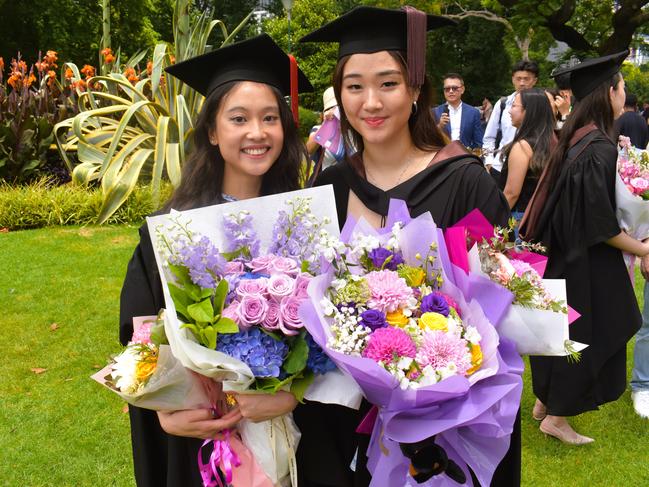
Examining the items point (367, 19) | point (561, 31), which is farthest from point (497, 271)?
point (561, 31)

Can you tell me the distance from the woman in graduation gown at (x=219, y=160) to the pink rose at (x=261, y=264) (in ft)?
1.73

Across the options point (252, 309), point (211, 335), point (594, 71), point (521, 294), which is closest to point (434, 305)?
point (521, 294)

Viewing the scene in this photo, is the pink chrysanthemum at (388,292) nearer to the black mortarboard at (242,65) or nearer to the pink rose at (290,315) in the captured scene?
the pink rose at (290,315)

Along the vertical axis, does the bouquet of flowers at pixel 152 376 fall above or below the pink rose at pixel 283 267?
below

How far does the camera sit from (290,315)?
4.89 ft

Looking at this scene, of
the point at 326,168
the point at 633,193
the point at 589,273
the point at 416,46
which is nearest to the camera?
the point at 416,46

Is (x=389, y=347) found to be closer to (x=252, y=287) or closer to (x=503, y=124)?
(x=252, y=287)

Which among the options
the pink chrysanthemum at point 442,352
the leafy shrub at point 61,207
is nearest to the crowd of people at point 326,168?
the pink chrysanthemum at point 442,352

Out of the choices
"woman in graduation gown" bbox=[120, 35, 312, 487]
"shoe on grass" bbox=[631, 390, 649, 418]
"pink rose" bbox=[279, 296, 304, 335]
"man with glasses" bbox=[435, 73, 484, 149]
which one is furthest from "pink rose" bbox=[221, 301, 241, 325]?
"man with glasses" bbox=[435, 73, 484, 149]

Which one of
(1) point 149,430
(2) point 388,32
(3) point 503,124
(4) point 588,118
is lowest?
(1) point 149,430

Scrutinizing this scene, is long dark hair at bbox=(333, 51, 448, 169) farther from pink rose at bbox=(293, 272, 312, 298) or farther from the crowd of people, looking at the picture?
pink rose at bbox=(293, 272, 312, 298)

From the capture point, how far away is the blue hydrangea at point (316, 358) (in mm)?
1546

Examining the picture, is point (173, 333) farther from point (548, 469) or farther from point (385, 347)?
point (548, 469)

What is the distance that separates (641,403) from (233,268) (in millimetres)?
3469
